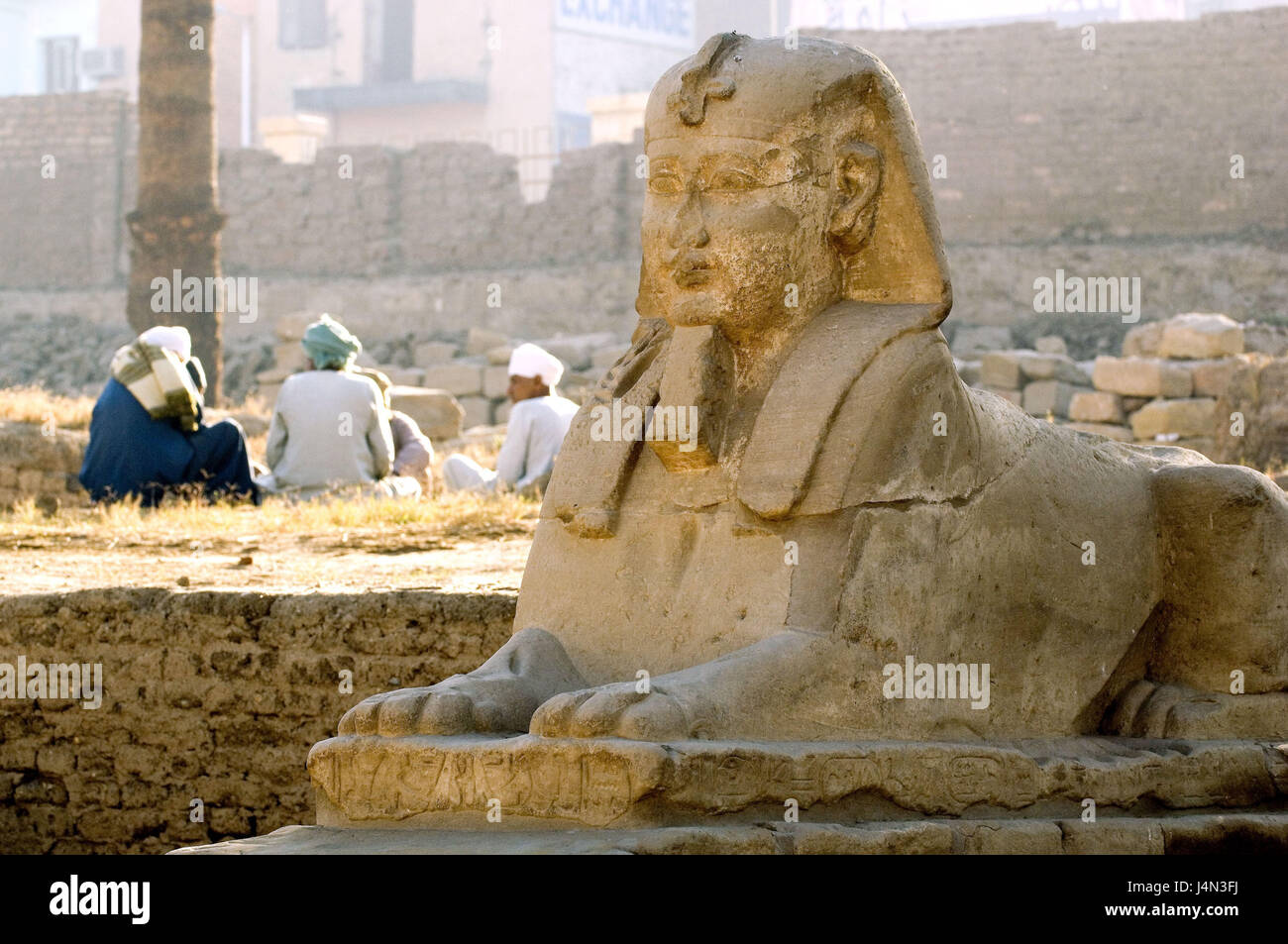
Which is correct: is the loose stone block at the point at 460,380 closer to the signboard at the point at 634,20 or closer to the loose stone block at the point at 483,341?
the loose stone block at the point at 483,341

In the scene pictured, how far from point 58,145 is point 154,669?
22.0 metres

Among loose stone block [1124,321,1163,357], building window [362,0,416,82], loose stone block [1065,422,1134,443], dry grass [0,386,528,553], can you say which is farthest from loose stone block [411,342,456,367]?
building window [362,0,416,82]

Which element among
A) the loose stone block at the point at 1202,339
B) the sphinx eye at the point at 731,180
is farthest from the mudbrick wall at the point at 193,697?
the loose stone block at the point at 1202,339

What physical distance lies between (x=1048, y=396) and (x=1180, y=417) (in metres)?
2.28

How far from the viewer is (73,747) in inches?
274

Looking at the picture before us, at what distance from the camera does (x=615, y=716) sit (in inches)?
Answer: 159

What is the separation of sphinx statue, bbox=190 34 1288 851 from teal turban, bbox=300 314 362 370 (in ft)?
19.2

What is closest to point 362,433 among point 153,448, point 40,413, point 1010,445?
point 153,448

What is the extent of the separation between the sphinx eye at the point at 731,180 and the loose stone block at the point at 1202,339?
12.4 metres

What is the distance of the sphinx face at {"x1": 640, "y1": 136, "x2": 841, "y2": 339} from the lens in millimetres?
4641

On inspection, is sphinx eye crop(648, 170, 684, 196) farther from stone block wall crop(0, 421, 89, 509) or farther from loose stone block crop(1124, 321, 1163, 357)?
loose stone block crop(1124, 321, 1163, 357)

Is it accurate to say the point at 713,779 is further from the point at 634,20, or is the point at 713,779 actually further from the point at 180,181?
the point at 634,20

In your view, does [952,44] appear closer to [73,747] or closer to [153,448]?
[153,448]
